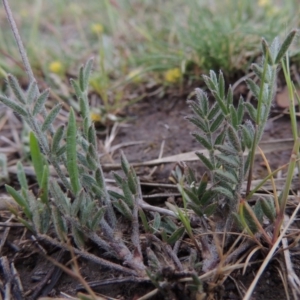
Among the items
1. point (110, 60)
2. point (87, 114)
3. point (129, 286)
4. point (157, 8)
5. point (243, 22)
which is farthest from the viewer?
point (157, 8)

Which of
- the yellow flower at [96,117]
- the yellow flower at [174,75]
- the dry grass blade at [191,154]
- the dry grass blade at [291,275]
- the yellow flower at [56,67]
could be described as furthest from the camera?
the yellow flower at [56,67]

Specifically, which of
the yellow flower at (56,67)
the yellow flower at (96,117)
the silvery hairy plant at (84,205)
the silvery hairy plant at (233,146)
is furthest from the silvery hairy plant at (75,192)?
the yellow flower at (56,67)

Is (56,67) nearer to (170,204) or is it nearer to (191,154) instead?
(191,154)

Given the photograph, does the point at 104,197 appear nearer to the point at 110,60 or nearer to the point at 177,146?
the point at 177,146

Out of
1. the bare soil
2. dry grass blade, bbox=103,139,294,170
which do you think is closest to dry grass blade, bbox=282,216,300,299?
the bare soil

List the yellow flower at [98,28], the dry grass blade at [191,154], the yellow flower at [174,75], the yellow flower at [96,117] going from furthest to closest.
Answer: the yellow flower at [98,28]
the yellow flower at [174,75]
the yellow flower at [96,117]
the dry grass blade at [191,154]

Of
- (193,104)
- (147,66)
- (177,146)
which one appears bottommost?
(177,146)

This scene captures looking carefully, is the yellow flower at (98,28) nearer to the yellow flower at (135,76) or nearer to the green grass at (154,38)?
the green grass at (154,38)

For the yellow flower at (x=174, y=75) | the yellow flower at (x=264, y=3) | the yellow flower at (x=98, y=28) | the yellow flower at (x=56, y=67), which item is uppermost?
the yellow flower at (x=98, y=28)

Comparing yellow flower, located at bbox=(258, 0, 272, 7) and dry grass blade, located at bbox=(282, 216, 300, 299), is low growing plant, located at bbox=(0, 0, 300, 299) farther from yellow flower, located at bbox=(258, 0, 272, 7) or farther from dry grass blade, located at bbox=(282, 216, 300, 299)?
yellow flower, located at bbox=(258, 0, 272, 7)

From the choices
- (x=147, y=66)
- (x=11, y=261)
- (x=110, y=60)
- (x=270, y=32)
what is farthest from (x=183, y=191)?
(x=110, y=60)

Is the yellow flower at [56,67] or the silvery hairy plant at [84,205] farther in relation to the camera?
the yellow flower at [56,67]
